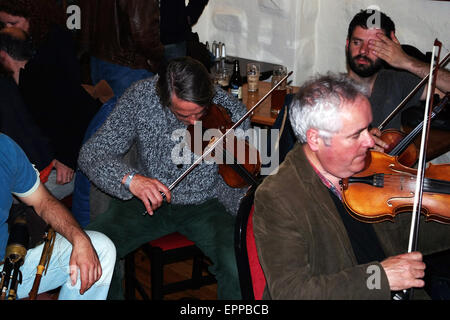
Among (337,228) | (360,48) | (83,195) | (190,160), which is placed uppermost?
(360,48)

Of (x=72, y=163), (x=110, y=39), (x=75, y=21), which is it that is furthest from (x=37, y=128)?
(x=75, y=21)

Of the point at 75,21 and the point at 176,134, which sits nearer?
the point at 176,134

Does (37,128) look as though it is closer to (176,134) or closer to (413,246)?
(176,134)

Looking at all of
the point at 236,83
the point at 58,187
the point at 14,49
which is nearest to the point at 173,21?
the point at 236,83

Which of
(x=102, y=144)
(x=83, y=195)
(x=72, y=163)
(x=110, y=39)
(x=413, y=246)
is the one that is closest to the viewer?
(x=413, y=246)

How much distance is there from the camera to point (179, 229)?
271 centimetres

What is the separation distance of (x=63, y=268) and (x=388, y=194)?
4.34ft

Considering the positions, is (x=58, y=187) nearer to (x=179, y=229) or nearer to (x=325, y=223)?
(x=179, y=229)

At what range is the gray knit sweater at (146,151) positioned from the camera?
8.61 feet

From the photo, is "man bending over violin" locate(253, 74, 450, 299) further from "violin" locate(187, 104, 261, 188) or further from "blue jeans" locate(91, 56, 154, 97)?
"blue jeans" locate(91, 56, 154, 97)

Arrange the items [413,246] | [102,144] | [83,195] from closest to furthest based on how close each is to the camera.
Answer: [413,246]
[102,144]
[83,195]

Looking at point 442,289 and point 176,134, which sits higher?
point 176,134

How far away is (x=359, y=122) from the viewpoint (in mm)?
1859

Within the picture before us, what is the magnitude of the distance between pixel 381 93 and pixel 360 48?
10.7 inches
